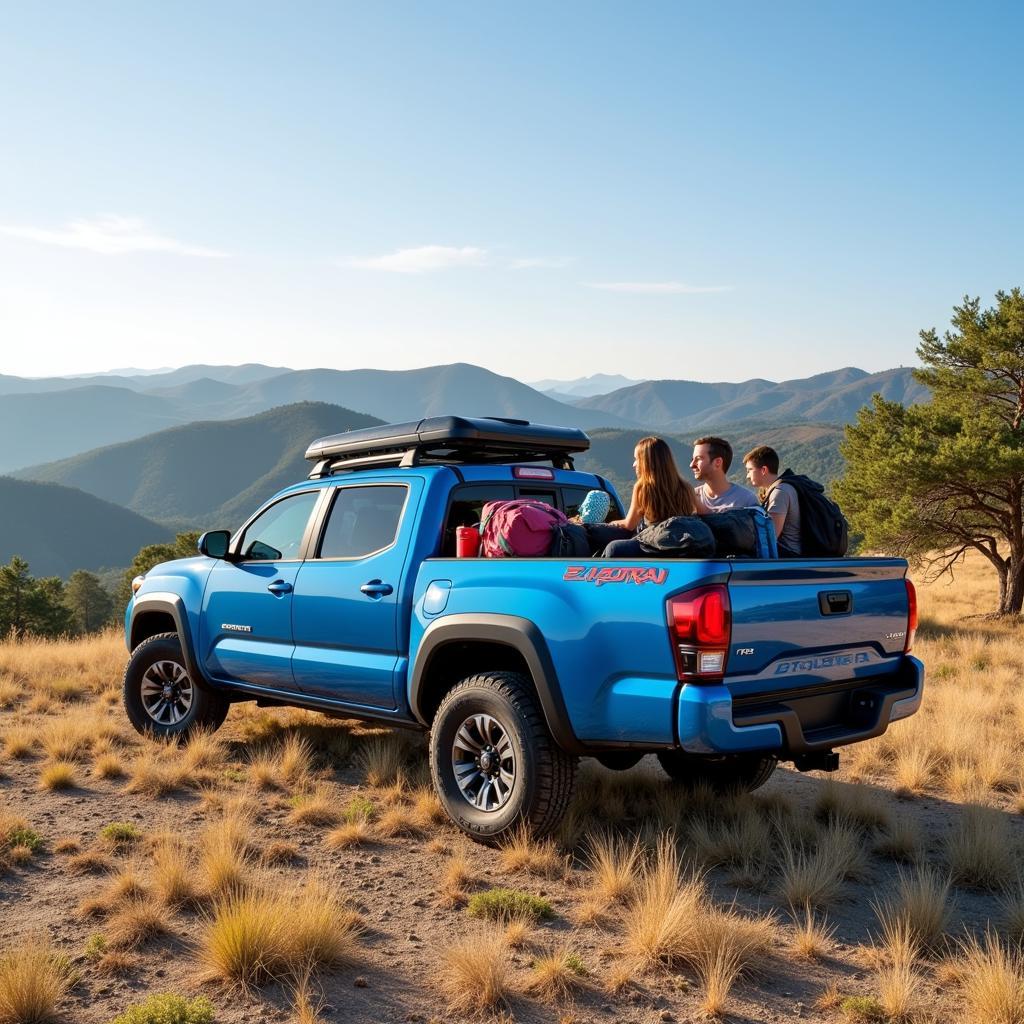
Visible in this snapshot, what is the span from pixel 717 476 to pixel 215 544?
3323mm

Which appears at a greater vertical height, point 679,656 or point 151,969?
point 679,656

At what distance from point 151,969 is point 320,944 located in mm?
616

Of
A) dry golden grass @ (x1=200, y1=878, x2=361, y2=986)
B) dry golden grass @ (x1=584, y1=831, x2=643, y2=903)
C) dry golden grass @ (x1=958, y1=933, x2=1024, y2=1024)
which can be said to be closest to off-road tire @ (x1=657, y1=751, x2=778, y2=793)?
dry golden grass @ (x1=584, y1=831, x2=643, y2=903)

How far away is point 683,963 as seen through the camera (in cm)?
367

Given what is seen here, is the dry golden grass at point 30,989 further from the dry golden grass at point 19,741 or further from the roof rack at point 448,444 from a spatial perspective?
the dry golden grass at point 19,741

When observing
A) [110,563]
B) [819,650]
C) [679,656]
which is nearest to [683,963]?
[679,656]

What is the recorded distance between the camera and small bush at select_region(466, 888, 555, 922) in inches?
160

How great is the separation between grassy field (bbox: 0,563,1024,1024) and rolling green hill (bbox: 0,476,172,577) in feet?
581

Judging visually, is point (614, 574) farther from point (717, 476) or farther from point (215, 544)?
point (215, 544)

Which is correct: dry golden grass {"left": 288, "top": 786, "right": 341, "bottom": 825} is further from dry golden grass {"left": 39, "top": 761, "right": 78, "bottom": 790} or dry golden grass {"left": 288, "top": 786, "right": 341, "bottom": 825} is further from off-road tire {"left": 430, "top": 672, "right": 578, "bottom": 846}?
dry golden grass {"left": 39, "top": 761, "right": 78, "bottom": 790}

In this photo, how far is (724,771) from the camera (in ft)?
19.3

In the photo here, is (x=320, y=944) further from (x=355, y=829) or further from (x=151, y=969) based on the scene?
(x=355, y=829)

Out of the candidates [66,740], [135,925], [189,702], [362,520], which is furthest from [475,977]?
[66,740]

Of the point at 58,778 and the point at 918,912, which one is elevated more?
the point at 918,912
